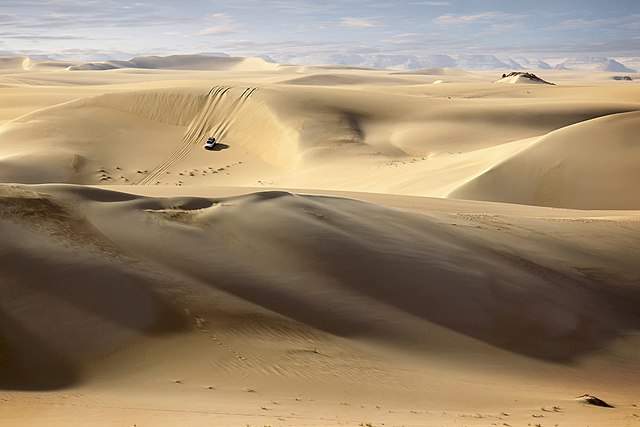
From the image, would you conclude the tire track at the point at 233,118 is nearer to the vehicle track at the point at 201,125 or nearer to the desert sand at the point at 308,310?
Result: the vehicle track at the point at 201,125

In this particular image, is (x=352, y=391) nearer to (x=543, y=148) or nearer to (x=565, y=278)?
(x=565, y=278)

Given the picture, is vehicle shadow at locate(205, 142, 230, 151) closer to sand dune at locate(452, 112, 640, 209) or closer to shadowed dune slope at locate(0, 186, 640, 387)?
sand dune at locate(452, 112, 640, 209)

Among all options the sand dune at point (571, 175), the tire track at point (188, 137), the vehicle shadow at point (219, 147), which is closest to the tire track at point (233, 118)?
the vehicle shadow at point (219, 147)

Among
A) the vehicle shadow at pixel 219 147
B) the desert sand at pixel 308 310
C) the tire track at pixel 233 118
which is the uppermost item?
the tire track at pixel 233 118

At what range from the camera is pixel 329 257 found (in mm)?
9789

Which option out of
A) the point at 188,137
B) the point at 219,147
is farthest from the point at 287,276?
the point at 188,137

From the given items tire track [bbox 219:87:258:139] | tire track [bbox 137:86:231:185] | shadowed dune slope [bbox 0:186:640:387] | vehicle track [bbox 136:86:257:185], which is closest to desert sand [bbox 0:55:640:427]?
shadowed dune slope [bbox 0:186:640:387]

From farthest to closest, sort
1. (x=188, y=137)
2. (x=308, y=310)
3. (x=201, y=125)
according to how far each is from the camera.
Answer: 1. (x=201, y=125)
2. (x=188, y=137)
3. (x=308, y=310)

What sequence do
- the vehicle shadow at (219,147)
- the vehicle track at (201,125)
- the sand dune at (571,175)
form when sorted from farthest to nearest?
the vehicle shadow at (219,147) → the vehicle track at (201,125) → the sand dune at (571,175)

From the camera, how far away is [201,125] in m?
31.5

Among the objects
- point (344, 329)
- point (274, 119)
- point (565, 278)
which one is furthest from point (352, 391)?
point (274, 119)

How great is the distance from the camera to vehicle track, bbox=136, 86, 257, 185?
27562 millimetres

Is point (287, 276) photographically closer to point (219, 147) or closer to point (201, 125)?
point (219, 147)

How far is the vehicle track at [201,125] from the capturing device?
27.6 metres
